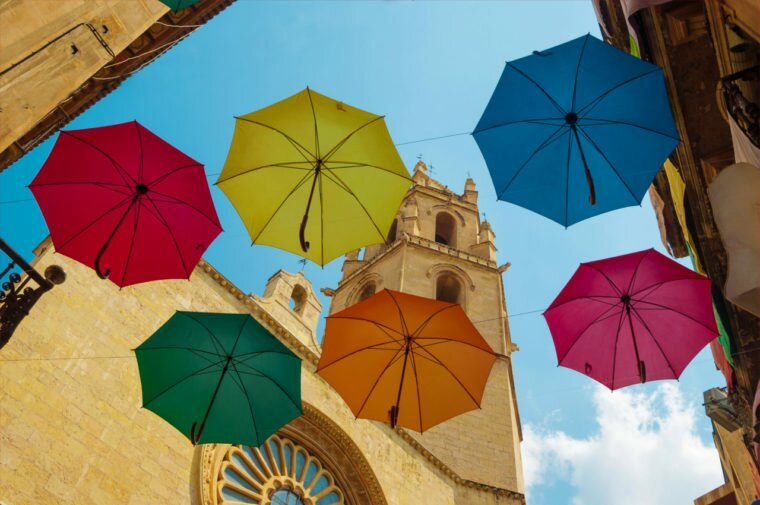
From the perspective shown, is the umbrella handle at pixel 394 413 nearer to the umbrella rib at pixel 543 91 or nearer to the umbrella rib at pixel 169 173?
the umbrella rib at pixel 169 173

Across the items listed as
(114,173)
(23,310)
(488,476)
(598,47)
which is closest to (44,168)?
(114,173)

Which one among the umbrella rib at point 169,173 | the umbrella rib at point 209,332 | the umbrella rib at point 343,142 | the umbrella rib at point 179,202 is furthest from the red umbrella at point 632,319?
the umbrella rib at point 169,173

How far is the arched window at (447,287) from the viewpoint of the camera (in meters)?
22.7

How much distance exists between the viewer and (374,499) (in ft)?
39.4

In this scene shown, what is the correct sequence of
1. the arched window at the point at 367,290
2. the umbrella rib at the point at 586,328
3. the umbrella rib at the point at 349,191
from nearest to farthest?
the umbrella rib at the point at 349,191
the umbrella rib at the point at 586,328
the arched window at the point at 367,290

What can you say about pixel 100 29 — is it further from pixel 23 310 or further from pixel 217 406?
pixel 217 406

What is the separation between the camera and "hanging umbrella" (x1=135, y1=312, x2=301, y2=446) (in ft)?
22.8

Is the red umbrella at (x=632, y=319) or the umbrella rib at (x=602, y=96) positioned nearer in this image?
the umbrella rib at (x=602, y=96)

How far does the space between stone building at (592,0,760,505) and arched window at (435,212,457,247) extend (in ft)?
52.3

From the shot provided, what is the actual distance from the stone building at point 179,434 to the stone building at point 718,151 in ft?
22.8

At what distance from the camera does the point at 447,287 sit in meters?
23.0

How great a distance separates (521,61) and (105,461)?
299 inches

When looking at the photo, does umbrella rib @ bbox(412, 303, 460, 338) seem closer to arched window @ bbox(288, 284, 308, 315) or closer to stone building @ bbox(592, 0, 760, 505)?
stone building @ bbox(592, 0, 760, 505)

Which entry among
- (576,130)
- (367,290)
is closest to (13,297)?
(576,130)
